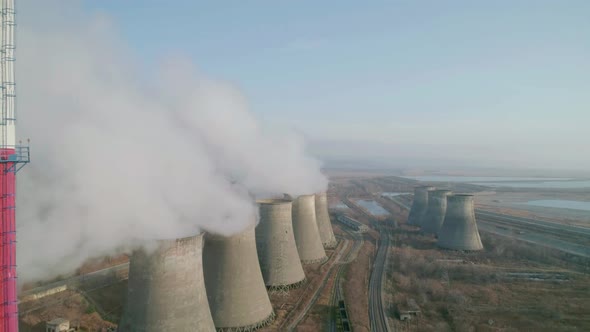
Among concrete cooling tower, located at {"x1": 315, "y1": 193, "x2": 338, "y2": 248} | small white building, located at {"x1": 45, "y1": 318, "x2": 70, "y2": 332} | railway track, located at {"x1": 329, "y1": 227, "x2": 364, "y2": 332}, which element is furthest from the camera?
concrete cooling tower, located at {"x1": 315, "y1": 193, "x2": 338, "y2": 248}

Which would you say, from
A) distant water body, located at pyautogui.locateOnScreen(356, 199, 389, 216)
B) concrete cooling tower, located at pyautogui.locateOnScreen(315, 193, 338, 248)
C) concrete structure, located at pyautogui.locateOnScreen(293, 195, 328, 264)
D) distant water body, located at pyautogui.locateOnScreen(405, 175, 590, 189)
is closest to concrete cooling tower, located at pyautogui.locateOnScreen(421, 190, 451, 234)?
concrete cooling tower, located at pyautogui.locateOnScreen(315, 193, 338, 248)

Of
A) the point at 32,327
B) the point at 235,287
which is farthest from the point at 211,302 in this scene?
the point at 32,327

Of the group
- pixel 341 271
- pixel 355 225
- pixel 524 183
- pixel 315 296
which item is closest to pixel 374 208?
pixel 355 225

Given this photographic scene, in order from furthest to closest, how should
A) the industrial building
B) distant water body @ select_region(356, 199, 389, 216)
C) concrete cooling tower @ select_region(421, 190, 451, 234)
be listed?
distant water body @ select_region(356, 199, 389, 216) < the industrial building < concrete cooling tower @ select_region(421, 190, 451, 234)

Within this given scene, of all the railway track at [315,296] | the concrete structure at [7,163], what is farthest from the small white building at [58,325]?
the railway track at [315,296]

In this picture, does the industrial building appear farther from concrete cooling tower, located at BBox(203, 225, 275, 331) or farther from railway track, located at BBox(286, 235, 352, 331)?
concrete cooling tower, located at BBox(203, 225, 275, 331)

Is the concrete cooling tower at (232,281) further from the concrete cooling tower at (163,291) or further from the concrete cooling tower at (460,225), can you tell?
the concrete cooling tower at (460,225)
